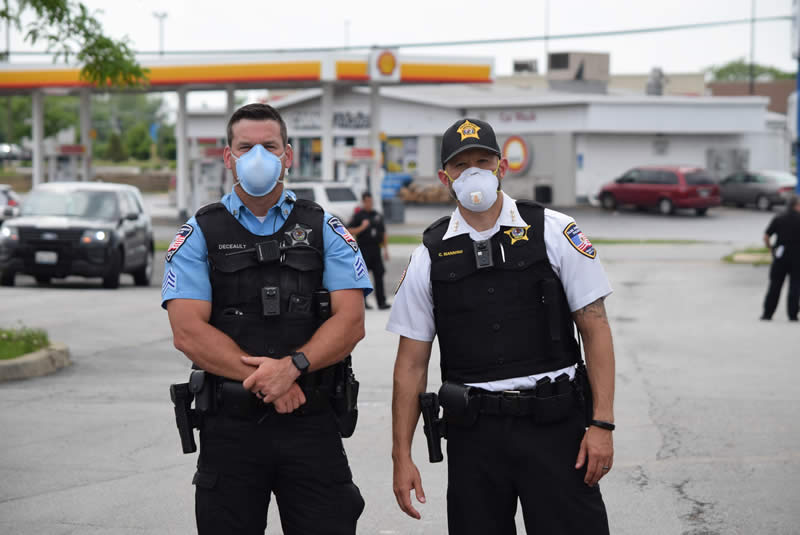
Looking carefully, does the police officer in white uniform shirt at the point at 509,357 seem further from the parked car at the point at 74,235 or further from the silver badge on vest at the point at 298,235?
the parked car at the point at 74,235

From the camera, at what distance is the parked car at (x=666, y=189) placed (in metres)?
43.9

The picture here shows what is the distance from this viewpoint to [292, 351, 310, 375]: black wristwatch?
3941mm

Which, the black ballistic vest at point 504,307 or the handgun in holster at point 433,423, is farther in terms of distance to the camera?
the handgun in holster at point 433,423

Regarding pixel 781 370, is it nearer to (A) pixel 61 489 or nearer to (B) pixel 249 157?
(A) pixel 61 489

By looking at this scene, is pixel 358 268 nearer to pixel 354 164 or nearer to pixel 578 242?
pixel 578 242

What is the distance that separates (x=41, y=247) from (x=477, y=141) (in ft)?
55.0

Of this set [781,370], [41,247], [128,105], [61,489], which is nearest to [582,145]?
[41,247]

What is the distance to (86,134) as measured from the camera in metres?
41.9

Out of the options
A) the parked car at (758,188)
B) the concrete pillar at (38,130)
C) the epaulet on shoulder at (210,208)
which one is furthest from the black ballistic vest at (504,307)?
the parked car at (758,188)

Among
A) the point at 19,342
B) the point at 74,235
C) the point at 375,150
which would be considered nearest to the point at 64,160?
the point at 375,150

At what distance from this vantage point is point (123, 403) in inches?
380

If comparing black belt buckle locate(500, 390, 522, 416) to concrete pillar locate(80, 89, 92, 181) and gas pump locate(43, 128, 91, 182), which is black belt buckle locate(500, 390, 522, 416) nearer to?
gas pump locate(43, 128, 91, 182)

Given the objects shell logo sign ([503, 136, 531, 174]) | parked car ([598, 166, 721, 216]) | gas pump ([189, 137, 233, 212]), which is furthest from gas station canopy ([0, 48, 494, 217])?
shell logo sign ([503, 136, 531, 174])

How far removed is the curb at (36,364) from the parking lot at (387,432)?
17 cm
